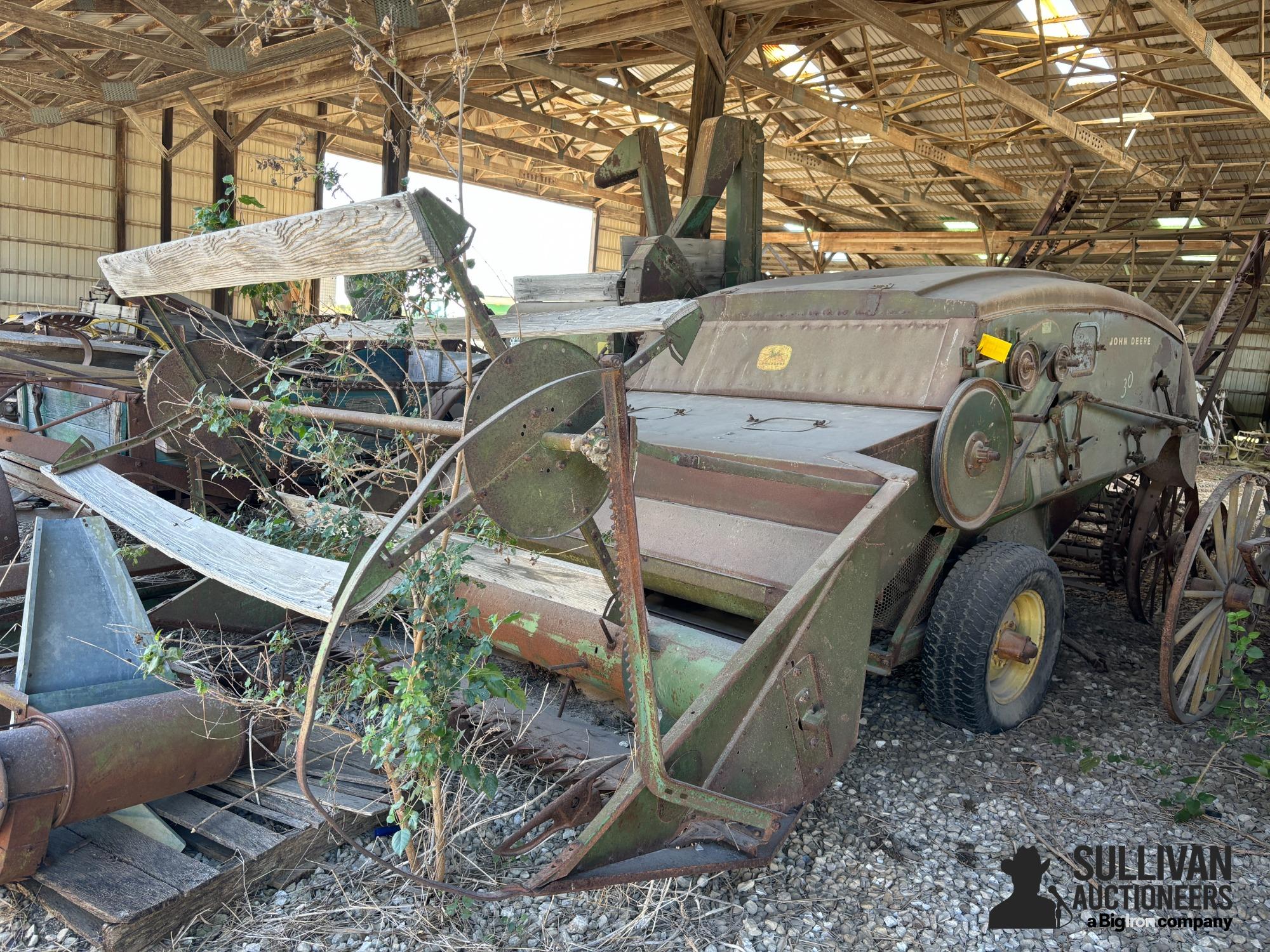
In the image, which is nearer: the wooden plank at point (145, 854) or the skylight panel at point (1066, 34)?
the wooden plank at point (145, 854)

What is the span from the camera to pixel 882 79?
13609mm

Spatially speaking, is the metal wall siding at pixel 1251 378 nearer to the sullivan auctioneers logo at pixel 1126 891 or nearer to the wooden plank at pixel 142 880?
the sullivan auctioneers logo at pixel 1126 891

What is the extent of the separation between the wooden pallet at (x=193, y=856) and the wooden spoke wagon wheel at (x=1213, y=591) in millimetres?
3316

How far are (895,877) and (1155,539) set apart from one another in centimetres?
415

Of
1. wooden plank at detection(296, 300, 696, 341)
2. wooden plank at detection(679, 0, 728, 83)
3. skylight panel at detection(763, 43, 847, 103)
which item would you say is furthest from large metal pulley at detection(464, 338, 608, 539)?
skylight panel at detection(763, 43, 847, 103)

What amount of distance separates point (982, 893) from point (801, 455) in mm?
1528

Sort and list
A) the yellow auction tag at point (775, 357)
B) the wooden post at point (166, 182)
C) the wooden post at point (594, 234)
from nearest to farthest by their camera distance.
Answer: the yellow auction tag at point (775, 357) → the wooden post at point (166, 182) → the wooden post at point (594, 234)

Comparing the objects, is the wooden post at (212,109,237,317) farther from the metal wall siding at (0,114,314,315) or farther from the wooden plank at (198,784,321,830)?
the wooden plank at (198,784,321,830)

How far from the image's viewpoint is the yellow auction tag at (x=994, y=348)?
3969 mm

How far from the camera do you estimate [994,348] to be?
400cm

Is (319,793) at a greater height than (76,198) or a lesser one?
lesser

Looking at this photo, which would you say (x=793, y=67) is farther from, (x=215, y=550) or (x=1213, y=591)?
(x=215, y=550)

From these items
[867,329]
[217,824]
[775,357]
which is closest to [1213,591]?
[867,329]

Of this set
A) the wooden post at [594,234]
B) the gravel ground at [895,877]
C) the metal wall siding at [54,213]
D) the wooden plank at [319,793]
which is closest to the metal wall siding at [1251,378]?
the wooden post at [594,234]
